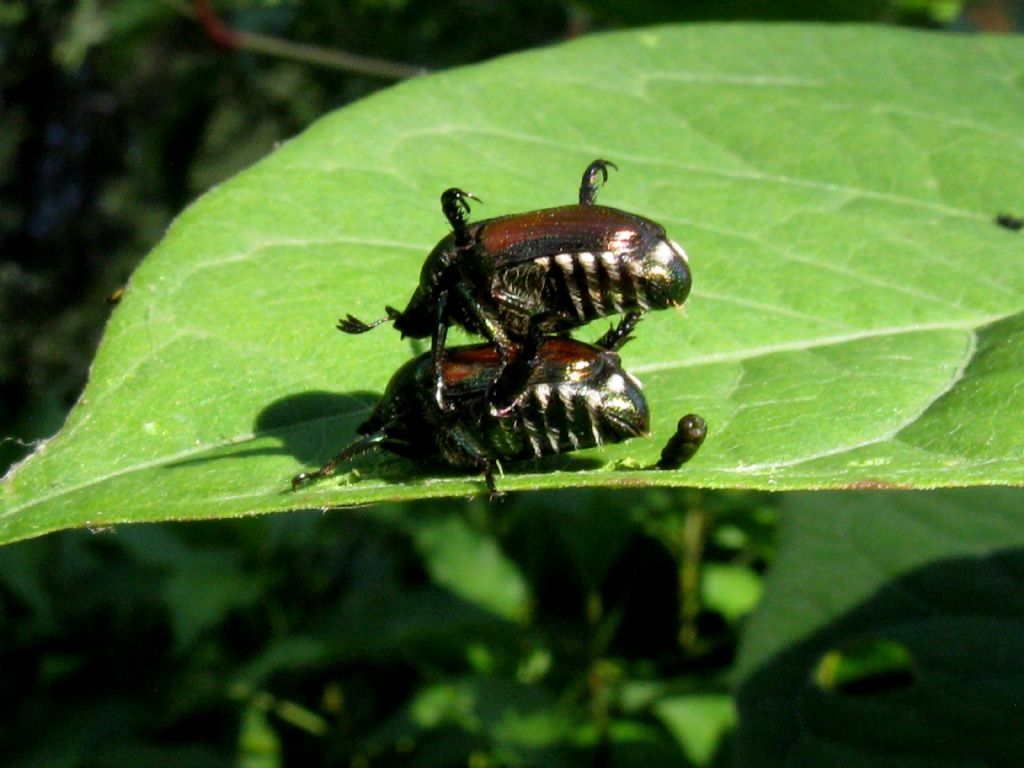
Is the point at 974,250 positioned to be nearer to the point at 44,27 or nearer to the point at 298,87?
the point at 298,87

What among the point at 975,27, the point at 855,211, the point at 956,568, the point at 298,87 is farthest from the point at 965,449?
the point at 298,87

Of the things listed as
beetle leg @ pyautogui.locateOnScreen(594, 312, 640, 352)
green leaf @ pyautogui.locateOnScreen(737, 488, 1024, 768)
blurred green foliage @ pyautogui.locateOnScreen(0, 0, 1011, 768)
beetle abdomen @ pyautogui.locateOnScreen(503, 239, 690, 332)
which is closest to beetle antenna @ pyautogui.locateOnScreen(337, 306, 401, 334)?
beetle abdomen @ pyautogui.locateOnScreen(503, 239, 690, 332)

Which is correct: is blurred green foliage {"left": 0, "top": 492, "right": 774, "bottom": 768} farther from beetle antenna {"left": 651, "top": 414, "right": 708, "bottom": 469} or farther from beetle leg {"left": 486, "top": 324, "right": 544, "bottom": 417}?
beetle antenna {"left": 651, "top": 414, "right": 708, "bottom": 469}

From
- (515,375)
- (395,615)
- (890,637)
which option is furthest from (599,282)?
(395,615)

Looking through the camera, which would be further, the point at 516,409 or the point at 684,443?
the point at 516,409

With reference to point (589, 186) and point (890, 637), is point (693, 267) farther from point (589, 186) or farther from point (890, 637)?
point (890, 637)

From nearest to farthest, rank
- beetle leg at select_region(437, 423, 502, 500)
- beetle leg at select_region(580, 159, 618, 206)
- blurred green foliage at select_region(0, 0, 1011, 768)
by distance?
beetle leg at select_region(437, 423, 502, 500)
beetle leg at select_region(580, 159, 618, 206)
blurred green foliage at select_region(0, 0, 1011, 768)
